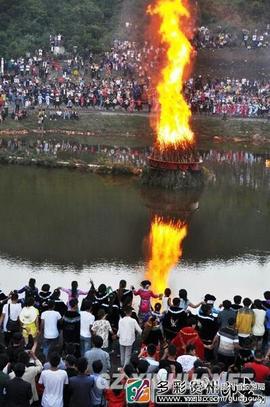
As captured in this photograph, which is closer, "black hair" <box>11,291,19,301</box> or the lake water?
"black hair" <box>11,291,19,301</box>

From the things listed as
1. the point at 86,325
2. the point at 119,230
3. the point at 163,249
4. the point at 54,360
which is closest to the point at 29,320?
the point at 86,325

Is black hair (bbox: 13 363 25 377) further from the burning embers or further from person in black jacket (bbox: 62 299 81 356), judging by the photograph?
the burning embers

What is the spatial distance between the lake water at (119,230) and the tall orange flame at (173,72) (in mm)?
2488

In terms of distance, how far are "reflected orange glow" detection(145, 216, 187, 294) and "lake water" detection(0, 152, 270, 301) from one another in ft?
0.76

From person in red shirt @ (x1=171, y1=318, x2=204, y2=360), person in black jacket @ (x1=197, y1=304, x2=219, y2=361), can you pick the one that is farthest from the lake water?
person in red shirt @ (x1=171, y1=318, x2=204, y2=360)

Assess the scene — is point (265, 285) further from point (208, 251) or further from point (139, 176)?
point (139, 176)

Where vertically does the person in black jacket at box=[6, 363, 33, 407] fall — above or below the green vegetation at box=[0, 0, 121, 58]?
below

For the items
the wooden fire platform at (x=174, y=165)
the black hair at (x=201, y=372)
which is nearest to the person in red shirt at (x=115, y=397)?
the black hair at (x=201, y=372)

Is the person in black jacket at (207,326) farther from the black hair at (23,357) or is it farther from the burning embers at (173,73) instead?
the burning embers at (173,73)

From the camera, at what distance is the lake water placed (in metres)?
18.0

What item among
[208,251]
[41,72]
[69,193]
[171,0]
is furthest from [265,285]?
[41,72]

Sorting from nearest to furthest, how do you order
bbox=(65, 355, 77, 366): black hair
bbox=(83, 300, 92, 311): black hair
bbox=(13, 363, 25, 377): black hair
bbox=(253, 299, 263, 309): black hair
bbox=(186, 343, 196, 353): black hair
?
bbox=(13, 363, 25, 377): black hair → bbox=(65, 355, 77, 366): black hair → bbox=(186, 343, 196, 353): black hair → bbox=(83, 300, 92, 311): black hair → bbox=(253, 299, 263, 309): black hair

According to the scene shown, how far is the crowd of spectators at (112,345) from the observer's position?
9.65 m

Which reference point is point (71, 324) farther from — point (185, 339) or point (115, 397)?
point (115, 397)
